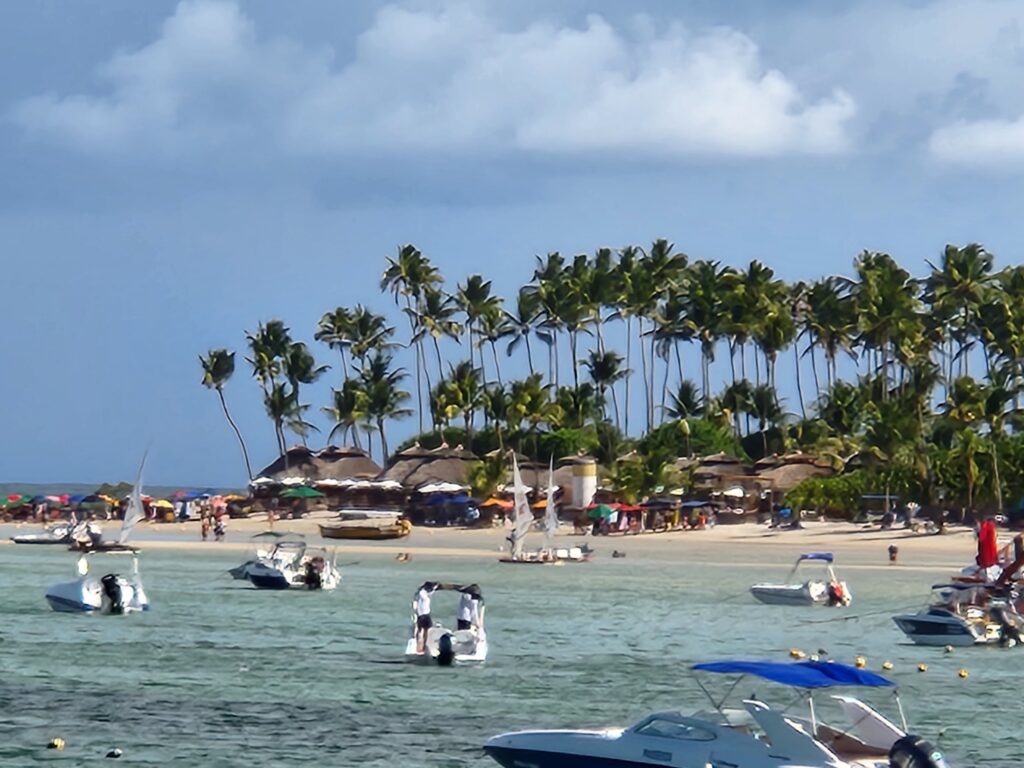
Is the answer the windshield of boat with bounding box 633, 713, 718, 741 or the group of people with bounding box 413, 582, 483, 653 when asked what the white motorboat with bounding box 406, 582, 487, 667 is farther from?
the windshield of boat with bounding box 633, 713, 718, 741

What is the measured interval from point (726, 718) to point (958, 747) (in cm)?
773

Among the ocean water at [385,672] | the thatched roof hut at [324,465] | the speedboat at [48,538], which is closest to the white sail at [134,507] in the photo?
the ocean water at [385,672]

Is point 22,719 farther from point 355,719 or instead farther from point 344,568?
point 344,568

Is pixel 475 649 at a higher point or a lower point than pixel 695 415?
lower

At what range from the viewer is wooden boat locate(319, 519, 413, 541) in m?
97.5

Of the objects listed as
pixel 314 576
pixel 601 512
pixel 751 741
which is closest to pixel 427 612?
pixel 751 741

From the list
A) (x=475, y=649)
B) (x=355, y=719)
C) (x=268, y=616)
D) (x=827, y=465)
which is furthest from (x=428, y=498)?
(x=355, y=719)

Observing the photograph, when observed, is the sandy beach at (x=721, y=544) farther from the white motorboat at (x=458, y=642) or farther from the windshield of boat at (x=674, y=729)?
the windshield of boat at (x=674, y=729)

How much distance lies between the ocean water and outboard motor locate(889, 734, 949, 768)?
5689 millimetres

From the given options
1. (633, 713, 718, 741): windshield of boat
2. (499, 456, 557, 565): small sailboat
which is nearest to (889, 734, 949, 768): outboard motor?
(633, 713, 718, 741): windshield of boat

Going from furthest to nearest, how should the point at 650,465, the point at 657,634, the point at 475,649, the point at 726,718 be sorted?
the point at 650,465
the point at 657,634
the point at 475,649
the point at 726,718

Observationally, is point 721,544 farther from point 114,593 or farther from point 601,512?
point 114,593

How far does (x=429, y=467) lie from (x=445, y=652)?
256ft

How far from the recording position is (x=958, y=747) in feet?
99.9
